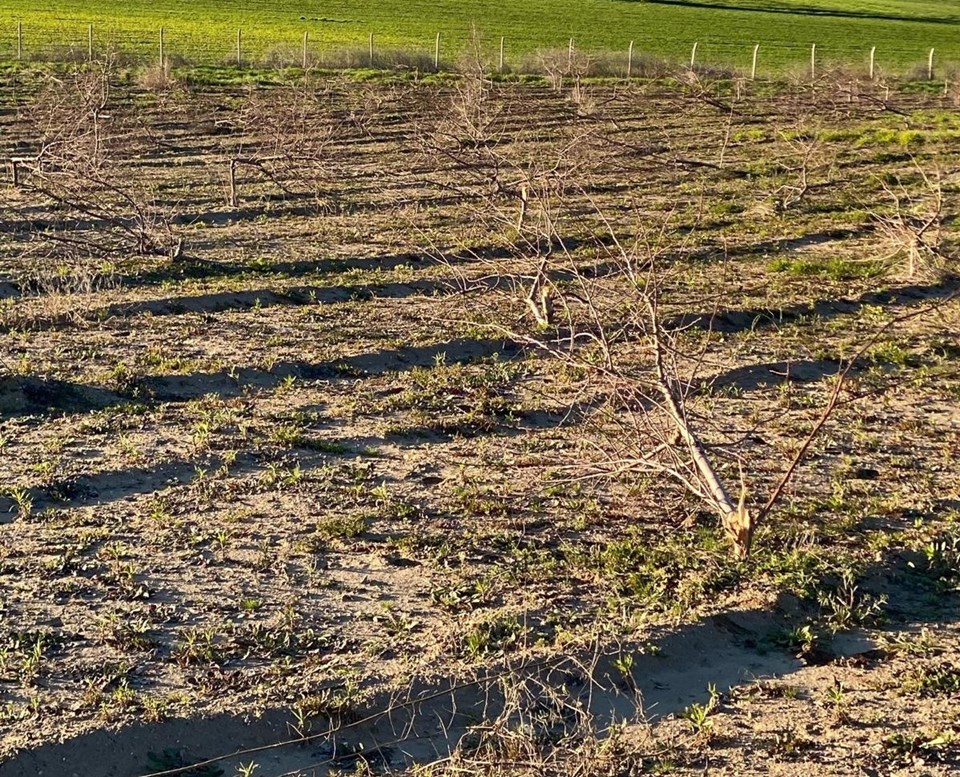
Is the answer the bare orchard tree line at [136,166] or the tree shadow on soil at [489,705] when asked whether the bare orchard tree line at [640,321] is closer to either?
the tree shadow on soil at [489,705]

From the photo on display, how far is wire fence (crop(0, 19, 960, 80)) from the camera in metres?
38.1

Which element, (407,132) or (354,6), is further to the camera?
(354,6)

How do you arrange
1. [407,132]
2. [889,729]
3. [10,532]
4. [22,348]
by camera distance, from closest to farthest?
[889,729] < [10,532] < [22,348] < [407,132]

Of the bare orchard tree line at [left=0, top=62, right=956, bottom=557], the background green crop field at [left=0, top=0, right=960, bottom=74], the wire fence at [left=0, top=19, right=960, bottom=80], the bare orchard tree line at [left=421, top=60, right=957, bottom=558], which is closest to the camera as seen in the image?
the bare orchard tree line at [left=421, top=60, right=957, bottom=558]

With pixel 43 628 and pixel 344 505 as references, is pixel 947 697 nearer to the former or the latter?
pixel 344 505

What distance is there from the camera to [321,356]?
10211 mm

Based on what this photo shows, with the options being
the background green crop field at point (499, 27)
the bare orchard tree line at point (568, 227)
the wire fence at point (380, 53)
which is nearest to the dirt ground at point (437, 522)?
the bare orchard tree line at point (568, 227)

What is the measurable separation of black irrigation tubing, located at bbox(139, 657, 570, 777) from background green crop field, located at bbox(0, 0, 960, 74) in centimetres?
3591

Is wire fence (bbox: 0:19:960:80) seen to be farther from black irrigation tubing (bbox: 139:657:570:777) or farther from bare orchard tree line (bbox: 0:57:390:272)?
black irrigation tubing (bbox: 139:657:570:777)

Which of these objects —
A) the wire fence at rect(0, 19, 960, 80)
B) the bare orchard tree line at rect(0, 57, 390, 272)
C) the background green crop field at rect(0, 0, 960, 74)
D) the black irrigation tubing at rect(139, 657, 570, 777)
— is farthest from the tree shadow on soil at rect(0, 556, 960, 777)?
the background green crop field at rect(0, 0, 960, 74)

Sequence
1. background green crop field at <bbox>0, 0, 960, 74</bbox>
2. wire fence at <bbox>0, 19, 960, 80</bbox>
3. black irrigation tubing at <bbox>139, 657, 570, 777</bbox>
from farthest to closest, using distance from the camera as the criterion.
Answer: background green crop field at <bbox>0, 0, 960, 74</bbox> → wire fence at <bbox>0, 19, 960, 80</bbox> → black irrigation tubing at <bbox>139, 657, 570, 777</bbox>

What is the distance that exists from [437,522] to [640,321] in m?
1.54

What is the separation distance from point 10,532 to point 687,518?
3568 millimetres

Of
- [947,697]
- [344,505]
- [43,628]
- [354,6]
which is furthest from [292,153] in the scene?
[354,6]
